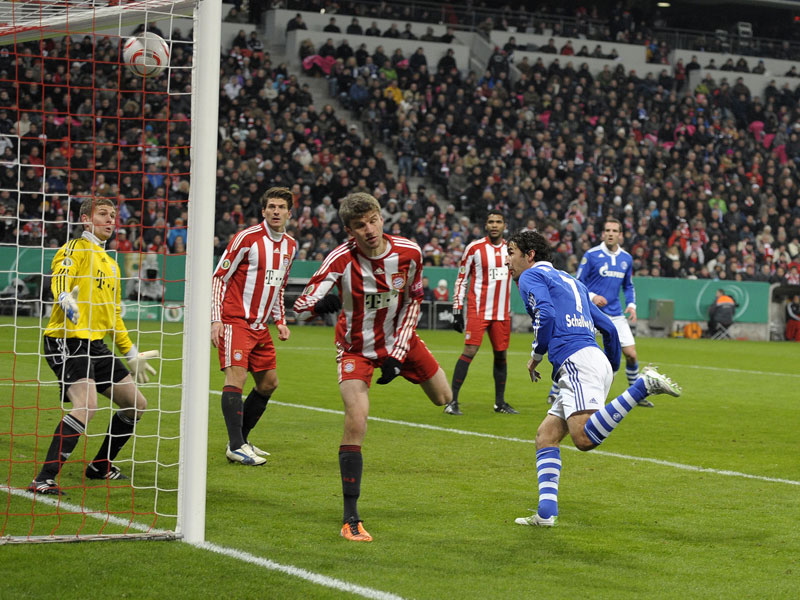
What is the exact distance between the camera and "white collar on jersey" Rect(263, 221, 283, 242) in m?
8.68

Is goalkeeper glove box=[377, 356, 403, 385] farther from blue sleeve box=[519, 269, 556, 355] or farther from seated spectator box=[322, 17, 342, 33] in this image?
seated spectator box=[322, 17, 342, 33]

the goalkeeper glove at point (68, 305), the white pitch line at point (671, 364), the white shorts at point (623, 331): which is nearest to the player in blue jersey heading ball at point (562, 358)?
the goalkeeper glove at point (68, 305)

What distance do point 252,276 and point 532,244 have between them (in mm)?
2798

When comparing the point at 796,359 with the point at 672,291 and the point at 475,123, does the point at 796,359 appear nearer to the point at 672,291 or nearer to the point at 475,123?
the point at 672,291

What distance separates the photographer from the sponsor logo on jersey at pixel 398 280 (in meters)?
6.12

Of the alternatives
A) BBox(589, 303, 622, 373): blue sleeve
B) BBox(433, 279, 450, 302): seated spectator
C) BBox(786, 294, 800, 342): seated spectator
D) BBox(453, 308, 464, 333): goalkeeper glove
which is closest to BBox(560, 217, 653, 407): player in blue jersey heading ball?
BBox(453, 308, 464, 333): goalkeeper glove

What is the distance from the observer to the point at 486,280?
12.2m

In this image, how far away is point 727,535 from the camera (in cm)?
613

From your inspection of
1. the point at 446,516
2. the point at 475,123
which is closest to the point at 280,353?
the point at 446,516

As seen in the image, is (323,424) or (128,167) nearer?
(323,424)

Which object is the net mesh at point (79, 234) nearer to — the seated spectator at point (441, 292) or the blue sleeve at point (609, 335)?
the blue sleeve at point (609, 335)

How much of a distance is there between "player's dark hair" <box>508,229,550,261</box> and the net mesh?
211 cm

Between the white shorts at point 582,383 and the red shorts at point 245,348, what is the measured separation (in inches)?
113

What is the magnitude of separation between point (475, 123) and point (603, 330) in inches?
1020
